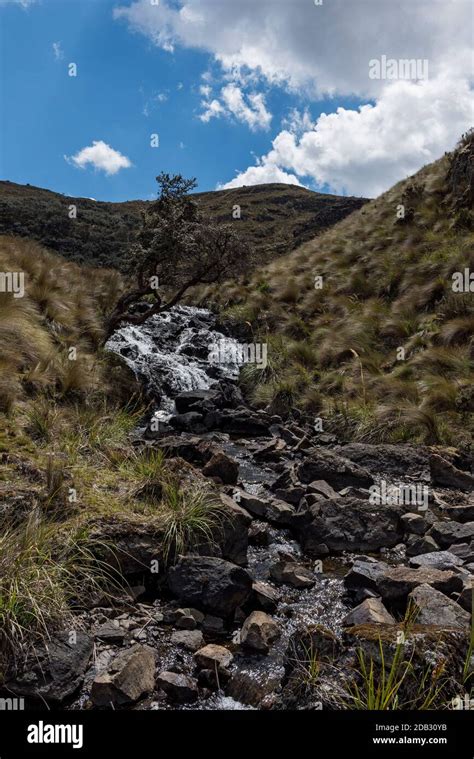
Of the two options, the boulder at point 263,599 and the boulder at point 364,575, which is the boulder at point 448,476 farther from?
the boulder at point 263,599

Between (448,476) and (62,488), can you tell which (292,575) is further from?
(448,476)

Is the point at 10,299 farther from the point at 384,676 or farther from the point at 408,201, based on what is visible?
the point at 408,201

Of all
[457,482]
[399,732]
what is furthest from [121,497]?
[457,482]

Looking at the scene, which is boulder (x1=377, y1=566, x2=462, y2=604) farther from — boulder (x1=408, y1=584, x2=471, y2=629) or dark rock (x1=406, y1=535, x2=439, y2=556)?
dark rock (x1=406, y1=535, x2=439, y2=556)

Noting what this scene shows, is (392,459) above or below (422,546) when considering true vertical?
above

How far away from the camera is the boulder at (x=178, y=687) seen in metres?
3.29

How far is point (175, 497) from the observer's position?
17.4ft

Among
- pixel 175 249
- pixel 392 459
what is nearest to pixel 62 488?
pixel 392 459

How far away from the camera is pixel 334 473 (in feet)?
24.9

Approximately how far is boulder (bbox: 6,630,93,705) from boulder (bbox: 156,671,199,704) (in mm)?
573

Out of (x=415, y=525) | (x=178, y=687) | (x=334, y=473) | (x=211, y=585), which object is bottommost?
(x=178, y=687)

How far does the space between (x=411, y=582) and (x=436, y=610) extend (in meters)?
0.53

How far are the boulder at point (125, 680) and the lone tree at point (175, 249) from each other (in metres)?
10.2

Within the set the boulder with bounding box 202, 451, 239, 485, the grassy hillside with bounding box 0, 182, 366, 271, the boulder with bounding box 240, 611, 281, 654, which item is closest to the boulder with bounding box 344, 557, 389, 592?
the boulder with bounding box 240, 611, 281, 654
